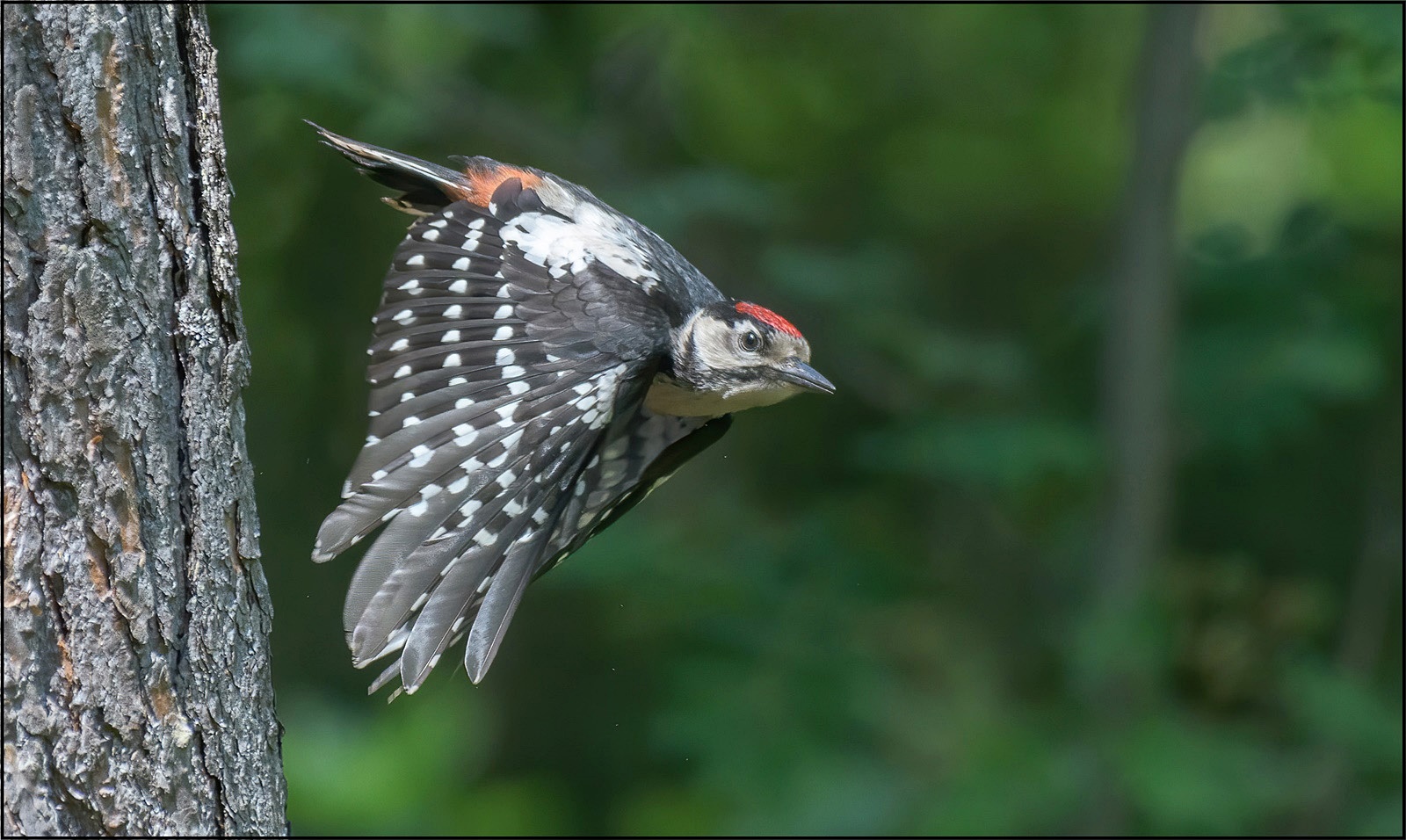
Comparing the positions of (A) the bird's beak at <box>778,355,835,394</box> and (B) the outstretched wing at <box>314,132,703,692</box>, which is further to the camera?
(A) the bird's beak at <box>778,355,835,394</box>

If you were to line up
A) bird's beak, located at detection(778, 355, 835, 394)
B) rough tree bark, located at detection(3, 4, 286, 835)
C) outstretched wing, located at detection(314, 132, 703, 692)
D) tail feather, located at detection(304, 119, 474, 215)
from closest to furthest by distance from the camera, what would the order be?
rough tree bark, located at detection(3, 4, 286, 835) < outstretched wing, located at detection(314, 132, 703, 692) < tail feather, located at detection(304, 119, 474, 215) < bird's beak, located at detection(778, 355, 835, 394)

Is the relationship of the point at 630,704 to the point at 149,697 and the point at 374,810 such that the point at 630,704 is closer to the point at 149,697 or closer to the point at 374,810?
the point at 374,810

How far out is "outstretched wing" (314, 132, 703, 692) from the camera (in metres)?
2.23

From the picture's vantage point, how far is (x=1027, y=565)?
645 cm

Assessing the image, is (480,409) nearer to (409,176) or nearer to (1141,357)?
(409,176)

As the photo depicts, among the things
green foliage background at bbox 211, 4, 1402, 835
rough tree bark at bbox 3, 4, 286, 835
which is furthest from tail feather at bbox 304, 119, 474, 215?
green foliage background at bbox 211, 4, 1402, 835

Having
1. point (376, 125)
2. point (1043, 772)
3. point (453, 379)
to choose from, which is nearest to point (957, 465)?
point (1043, 772)

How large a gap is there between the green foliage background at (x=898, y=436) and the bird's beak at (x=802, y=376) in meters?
1.86

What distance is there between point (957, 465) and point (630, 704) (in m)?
2.75

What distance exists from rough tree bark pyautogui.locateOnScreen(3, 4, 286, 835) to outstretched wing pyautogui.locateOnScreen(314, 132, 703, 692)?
37 centimetres

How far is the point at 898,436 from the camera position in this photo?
17.5 ft

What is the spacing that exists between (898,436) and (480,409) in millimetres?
3225

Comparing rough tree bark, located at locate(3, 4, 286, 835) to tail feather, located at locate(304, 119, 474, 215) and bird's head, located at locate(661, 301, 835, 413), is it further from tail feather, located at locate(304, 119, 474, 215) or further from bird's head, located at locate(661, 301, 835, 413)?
bird's head, located at locate(661, 301, 835, 413)

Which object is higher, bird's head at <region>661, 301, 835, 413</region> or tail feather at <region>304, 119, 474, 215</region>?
tail feather at <region>304, 119, 474, 215</region>
